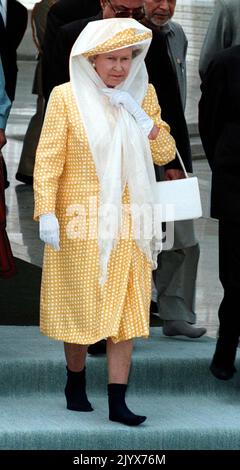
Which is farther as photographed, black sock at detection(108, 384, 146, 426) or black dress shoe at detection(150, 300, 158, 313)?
black dress shoe at detection(150, 300, 158, 313)

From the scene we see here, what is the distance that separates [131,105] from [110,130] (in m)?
0.12

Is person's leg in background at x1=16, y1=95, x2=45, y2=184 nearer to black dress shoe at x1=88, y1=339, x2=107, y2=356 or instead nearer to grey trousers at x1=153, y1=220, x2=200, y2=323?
grey trousers at x1=153, y1=220, x2=200, y2=323

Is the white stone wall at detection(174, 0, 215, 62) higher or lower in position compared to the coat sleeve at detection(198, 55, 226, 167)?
lower

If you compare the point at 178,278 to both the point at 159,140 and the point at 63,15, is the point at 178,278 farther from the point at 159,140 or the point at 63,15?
the point at 63,15

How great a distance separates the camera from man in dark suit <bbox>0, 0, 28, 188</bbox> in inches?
332

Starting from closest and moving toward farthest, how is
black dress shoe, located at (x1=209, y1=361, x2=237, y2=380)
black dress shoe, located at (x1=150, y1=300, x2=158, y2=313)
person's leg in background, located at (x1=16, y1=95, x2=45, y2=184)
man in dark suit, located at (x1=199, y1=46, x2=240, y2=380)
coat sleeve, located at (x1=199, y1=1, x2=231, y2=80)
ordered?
man in dark suit, located at (x1=199, y1=46, x2=240, y2=380) → black dress shoe, located at (x1=209, y1=361, x2=237, y2=380) → coat sleeve, located at (x1=199, y1=1, x2=231, y2=80) → black dress shoe, located at (x1=150, y1=300, x2=158, y2=313) → person's leg in background, located at (x1=16, y1=95, x2=45, y2=184)

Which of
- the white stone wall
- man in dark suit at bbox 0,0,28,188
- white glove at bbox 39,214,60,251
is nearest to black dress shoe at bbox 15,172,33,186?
man in dark suit at bbox 0,0,28,188

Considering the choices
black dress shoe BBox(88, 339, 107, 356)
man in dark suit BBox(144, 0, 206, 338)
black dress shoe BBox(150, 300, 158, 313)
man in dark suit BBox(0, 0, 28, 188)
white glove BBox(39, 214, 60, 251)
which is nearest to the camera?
white glove BBox(39, 214, 60, 251)

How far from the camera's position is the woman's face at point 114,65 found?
622cm

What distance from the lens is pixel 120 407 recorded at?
249 inches

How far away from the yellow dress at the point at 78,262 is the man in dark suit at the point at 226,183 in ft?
1.60
